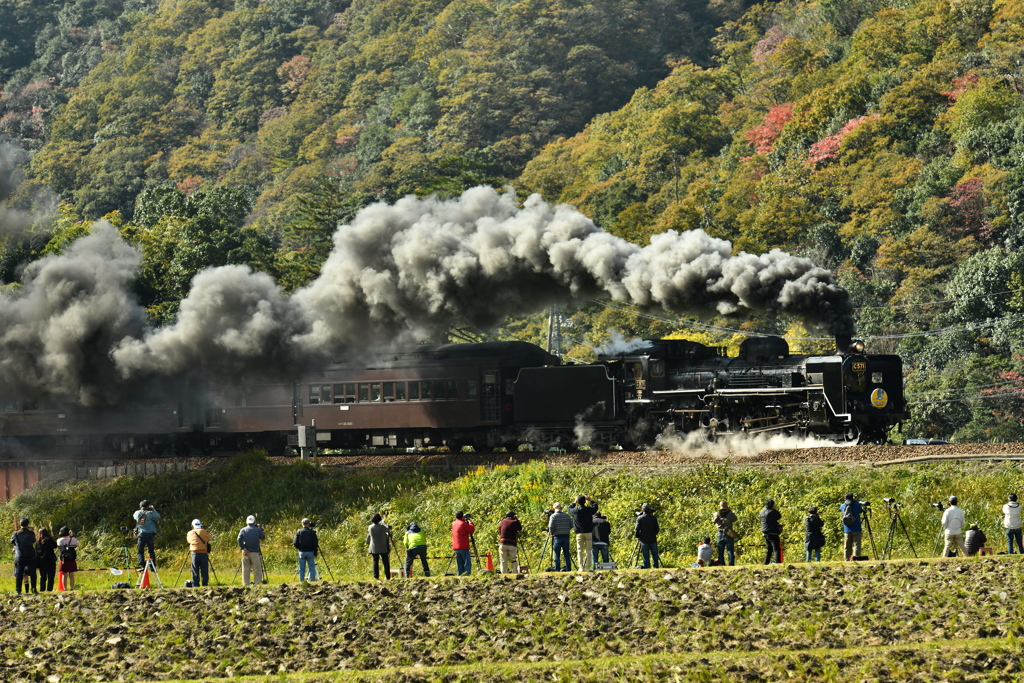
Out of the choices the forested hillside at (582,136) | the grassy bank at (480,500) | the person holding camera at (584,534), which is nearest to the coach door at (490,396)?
the grassy bank at (480,500)

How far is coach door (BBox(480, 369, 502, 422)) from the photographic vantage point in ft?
134

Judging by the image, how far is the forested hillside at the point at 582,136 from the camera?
65.4 m

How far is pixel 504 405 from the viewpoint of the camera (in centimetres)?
4100

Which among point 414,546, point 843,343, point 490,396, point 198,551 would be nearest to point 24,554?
point 198,551

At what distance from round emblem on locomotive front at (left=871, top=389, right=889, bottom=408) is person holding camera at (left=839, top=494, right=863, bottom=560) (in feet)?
32.6

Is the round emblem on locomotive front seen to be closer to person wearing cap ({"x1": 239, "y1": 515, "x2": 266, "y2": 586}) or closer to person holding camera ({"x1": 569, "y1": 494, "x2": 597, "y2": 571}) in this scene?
person holding camera ({"x1": 569, "y1": 494, "x2": 597, "y2": 571})

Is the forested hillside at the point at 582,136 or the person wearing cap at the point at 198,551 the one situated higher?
the forested hillside at the point at 582,136

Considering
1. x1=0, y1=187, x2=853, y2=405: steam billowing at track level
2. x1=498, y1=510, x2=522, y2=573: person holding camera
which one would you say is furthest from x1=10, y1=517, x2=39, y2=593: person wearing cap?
x1=0, y1=187, x2=853, y2=405: steam billowing at track level

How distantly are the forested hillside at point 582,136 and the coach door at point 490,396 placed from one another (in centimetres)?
2343

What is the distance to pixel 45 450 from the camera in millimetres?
52562

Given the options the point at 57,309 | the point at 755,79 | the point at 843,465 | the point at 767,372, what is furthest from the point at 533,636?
the point at 755,79

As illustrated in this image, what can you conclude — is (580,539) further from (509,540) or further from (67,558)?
(67,558)

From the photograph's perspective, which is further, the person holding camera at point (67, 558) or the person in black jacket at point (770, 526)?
the person holding camera at point (67, 558)

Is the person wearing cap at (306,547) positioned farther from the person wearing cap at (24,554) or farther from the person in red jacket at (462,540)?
the person wearing cap at (24,554)
